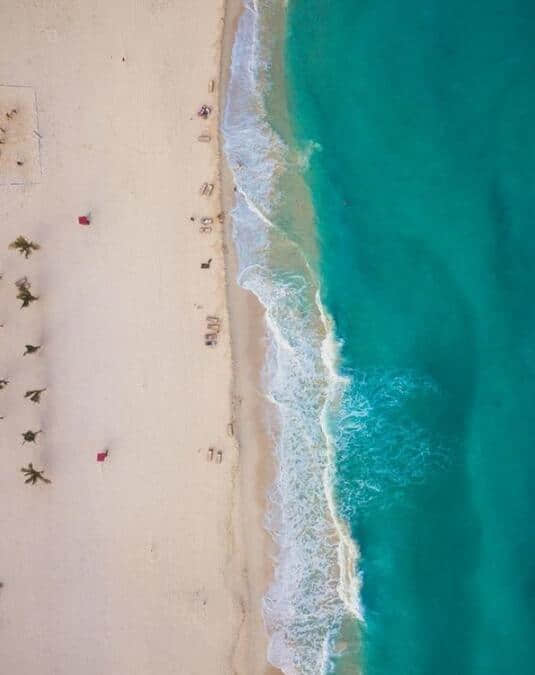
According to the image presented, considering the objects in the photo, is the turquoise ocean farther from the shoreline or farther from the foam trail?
the shoreline

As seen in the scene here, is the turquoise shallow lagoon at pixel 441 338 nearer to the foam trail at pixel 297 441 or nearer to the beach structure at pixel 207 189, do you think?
the foam trail at pixel 297 441

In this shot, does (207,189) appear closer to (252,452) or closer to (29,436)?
(252,452)

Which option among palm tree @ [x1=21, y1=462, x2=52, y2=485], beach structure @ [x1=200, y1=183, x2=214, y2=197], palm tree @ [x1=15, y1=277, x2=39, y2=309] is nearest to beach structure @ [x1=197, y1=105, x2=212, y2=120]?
beach structure @ [x1=200, y1=183, x2=214, y2=197]

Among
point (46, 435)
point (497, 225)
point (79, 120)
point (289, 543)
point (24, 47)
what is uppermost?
point (24, 47)

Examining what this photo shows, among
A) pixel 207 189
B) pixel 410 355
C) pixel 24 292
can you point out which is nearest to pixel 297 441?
pixel 410 355

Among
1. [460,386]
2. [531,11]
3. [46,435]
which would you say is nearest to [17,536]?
[46,435]

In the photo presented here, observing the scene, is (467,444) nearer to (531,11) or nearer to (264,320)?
(264,320)

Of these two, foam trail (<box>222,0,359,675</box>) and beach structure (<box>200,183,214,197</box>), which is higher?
beach structure (<box>200,183,214,197</box>)
